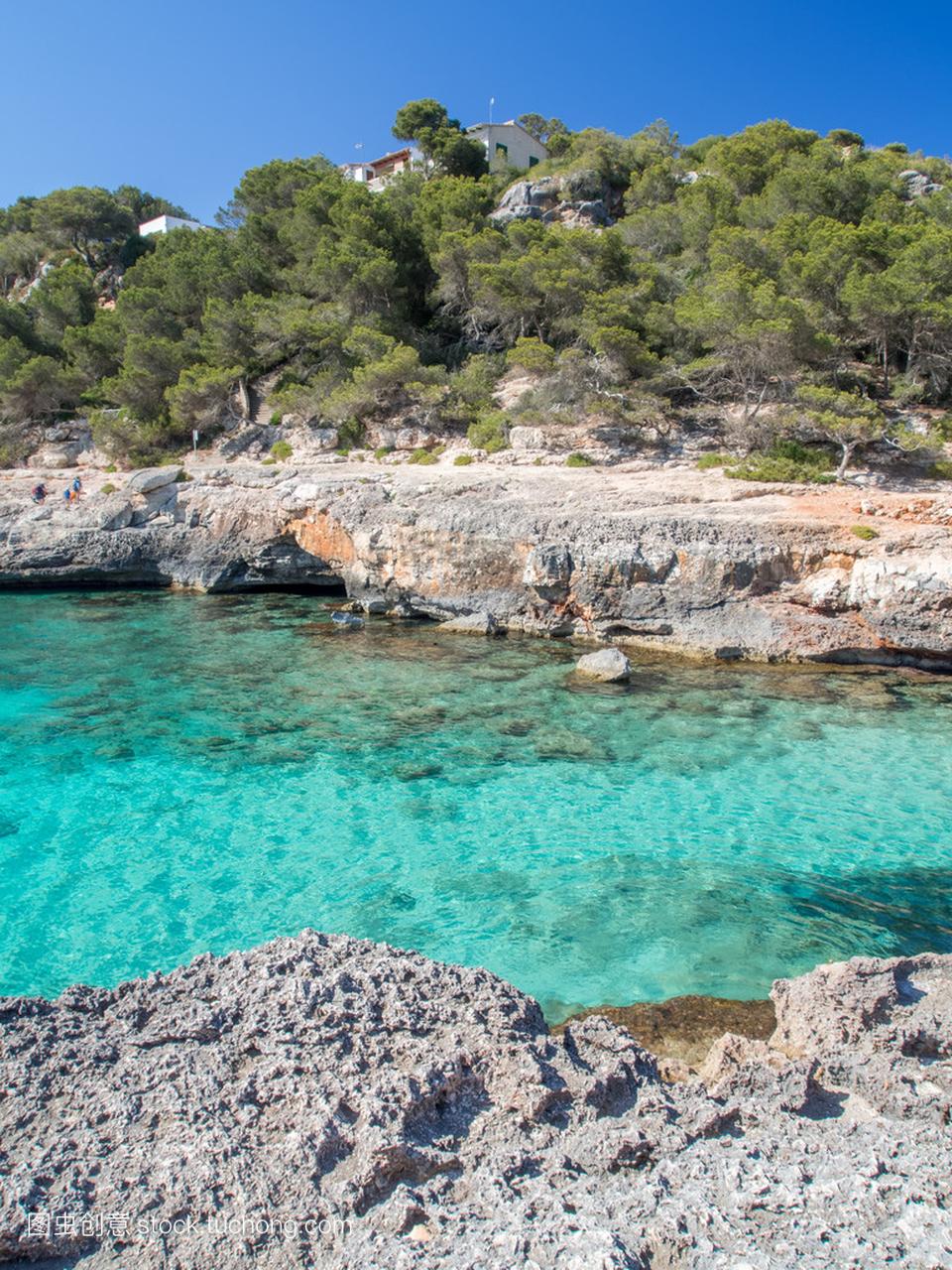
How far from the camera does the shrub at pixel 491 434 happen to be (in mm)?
22578

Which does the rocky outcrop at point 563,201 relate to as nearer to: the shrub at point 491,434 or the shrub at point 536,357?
the shrub at point 536,357

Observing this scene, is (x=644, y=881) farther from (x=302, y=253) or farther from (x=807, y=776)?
(x=302, y=253)

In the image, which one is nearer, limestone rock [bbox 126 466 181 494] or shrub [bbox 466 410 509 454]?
limestone rock [bbox 126 466 181 494]

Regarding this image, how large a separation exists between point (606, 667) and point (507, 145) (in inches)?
2021

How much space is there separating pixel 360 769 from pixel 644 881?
4.19 metres

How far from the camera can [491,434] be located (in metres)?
23.1

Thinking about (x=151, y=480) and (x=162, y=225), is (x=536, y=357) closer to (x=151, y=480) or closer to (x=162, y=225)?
(x=151, y=480)

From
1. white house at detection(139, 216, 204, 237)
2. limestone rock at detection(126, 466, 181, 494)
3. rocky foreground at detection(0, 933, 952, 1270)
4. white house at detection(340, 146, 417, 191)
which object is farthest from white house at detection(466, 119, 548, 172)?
rocky foreground at detection(0, 933, 952, 1270)

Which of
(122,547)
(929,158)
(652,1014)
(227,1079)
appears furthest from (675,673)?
(929,158)

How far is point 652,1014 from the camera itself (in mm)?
5219

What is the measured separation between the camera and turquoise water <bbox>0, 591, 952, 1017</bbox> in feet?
20.7

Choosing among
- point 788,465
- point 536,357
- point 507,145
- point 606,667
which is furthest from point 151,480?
point 507,145

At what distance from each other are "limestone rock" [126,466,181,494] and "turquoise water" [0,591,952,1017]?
8.61 meters

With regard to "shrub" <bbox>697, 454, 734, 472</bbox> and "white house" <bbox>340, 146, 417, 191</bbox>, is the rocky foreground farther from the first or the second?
"white house" <bbox>340, 146, 417, 191</bbox>
